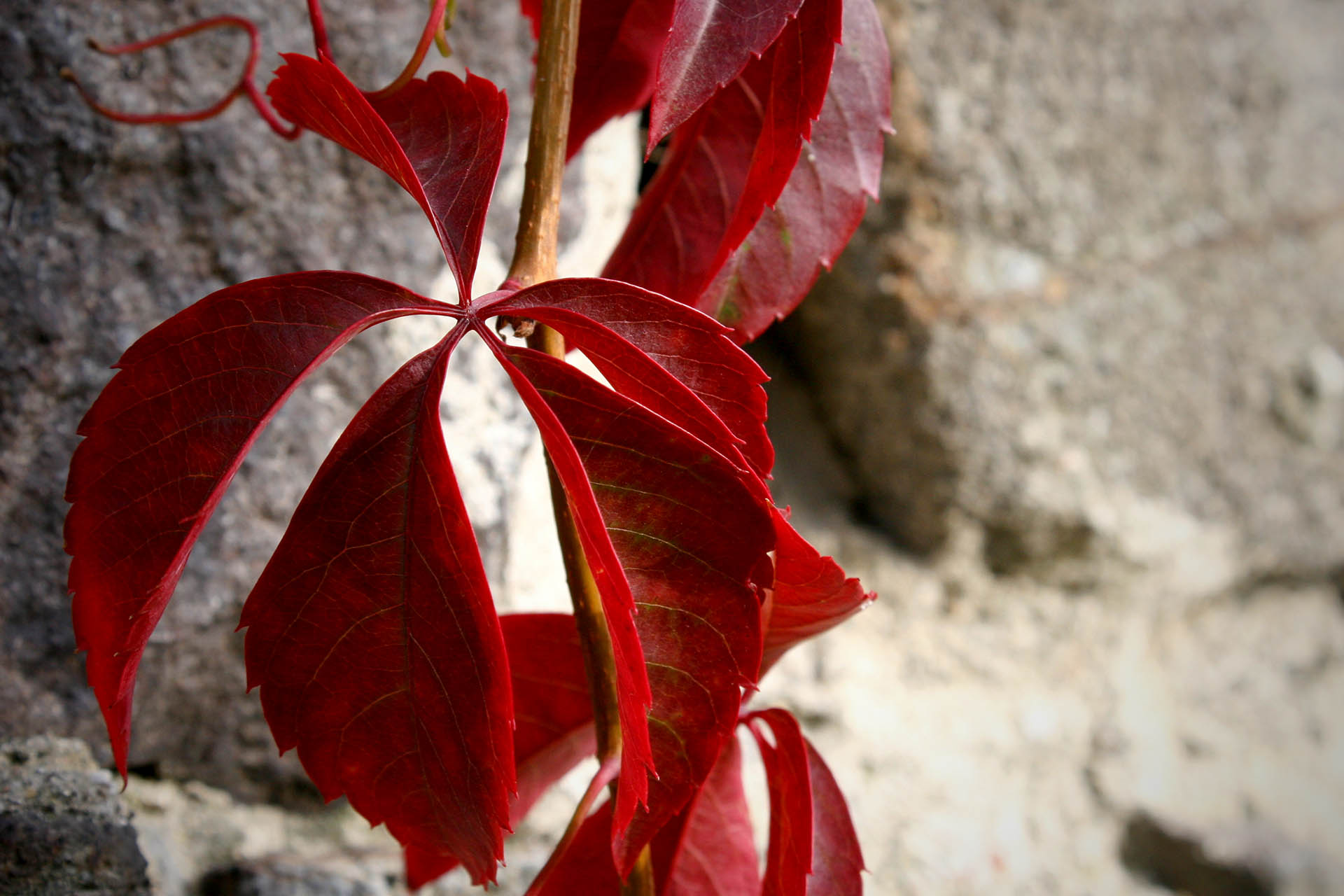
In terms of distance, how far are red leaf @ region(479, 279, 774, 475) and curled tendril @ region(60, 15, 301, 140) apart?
0.86ft

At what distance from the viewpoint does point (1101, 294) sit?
1.00m

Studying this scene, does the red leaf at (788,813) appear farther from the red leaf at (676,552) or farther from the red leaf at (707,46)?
the red leaf at (707,46)

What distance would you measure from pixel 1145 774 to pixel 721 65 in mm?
962

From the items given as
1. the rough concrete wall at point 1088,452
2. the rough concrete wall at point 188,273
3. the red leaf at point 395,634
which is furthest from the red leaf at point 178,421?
the rough concrete wall at point 1088,452

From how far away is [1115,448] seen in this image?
101 cm

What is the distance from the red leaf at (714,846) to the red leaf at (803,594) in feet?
0.33

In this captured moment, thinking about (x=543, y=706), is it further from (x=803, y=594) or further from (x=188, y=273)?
(x=188, y=273)

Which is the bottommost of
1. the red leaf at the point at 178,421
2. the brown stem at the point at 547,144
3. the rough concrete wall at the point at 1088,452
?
the rough concrete wall at the point at 1088,452

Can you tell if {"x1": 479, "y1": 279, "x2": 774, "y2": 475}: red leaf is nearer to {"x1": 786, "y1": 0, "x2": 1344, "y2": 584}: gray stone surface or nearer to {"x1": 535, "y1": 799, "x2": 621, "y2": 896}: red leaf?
{"x1": 535, "y1": 799, "x2": 621, "y2": 896}: red leaf

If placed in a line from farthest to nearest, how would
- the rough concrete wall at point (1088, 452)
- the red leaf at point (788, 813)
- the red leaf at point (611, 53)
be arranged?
the rough concrete wall at point (1088, 452), the red leaf at point (611, 53), the red leaf at point (788, 813)

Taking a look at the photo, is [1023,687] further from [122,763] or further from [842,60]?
[122,763]

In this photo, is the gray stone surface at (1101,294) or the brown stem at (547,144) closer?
the brown stem at (547,144)

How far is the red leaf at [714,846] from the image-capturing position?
1.60 feet

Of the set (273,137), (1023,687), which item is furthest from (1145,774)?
(273,137)
